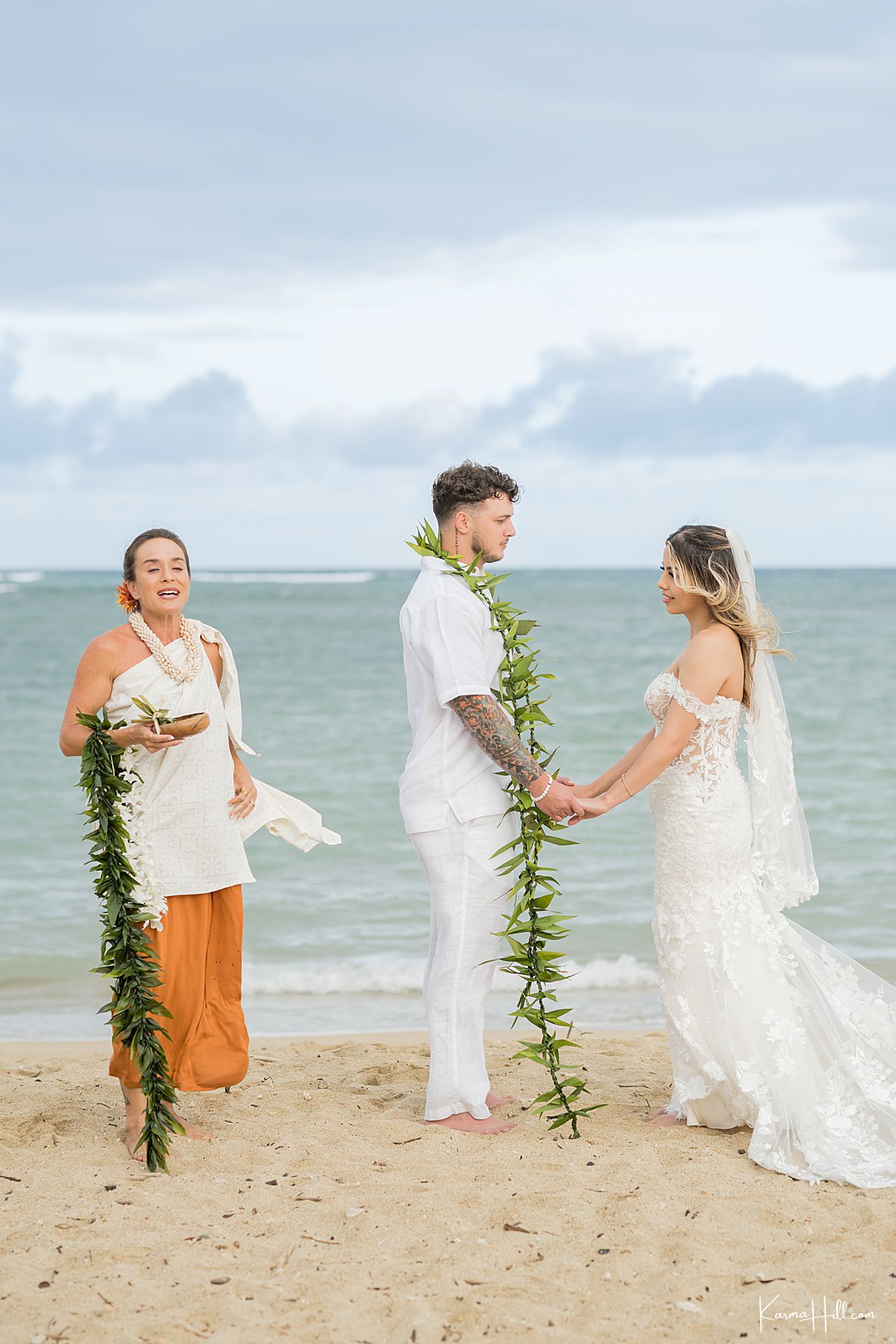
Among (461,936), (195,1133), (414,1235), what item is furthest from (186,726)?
(414,1235)

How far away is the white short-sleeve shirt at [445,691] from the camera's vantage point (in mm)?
4453

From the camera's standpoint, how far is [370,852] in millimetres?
10820

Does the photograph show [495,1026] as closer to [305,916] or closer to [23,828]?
[305,916]

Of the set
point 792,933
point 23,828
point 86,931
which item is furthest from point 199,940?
point 23,828

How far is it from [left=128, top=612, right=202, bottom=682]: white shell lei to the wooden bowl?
0.99 feet

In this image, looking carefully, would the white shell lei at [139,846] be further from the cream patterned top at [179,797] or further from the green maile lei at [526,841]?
the green maile lei at [526,841]

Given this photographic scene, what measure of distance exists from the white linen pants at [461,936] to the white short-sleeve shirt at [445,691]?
3.2 inches

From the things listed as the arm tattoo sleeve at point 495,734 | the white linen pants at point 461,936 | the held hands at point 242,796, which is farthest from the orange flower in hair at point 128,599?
the white linen pants at point 461,936

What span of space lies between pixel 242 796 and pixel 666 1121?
2.08 metres

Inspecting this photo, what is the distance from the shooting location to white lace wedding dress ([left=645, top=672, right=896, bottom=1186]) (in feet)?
14.2

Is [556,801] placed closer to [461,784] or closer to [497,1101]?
[461,784]

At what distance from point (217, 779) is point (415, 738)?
2.56 feet

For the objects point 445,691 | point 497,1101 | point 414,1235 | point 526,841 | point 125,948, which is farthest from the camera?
point 497,1101

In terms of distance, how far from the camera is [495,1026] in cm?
676
